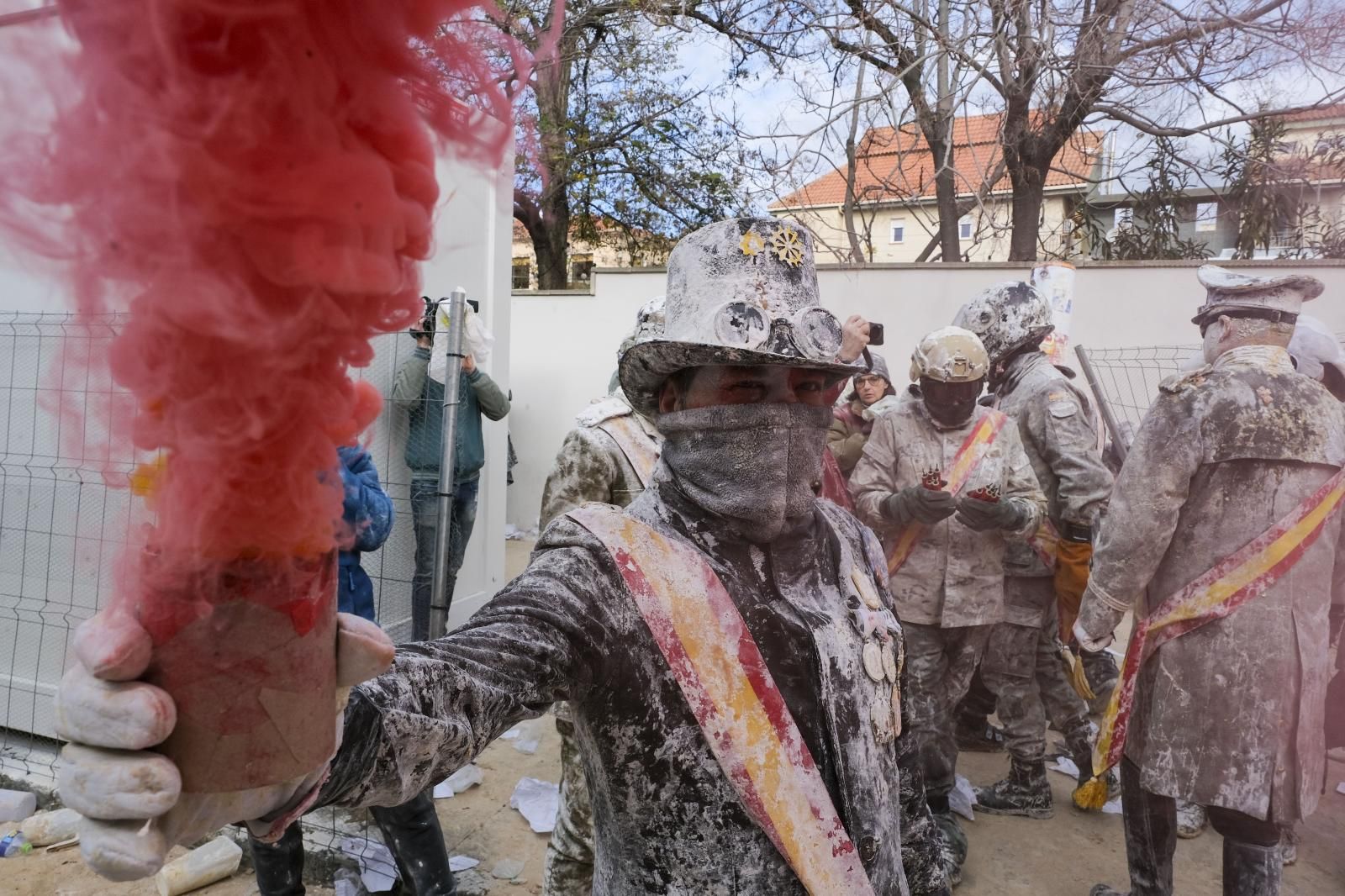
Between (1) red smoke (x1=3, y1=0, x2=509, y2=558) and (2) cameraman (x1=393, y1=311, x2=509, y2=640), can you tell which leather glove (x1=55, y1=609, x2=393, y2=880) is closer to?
(1) red smoke (x1=3, y1=0, x2=509, y2=558)

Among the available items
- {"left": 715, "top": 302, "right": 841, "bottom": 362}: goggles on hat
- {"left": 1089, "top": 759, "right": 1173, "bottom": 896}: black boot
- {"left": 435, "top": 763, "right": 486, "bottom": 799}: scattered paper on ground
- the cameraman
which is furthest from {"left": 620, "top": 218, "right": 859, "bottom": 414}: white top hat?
{"left": 435, "top": 763, "right": 486, "bottom": 799}: scattered paper on ground

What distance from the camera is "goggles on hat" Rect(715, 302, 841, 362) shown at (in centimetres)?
162

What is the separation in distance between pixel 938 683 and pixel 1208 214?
36.0 ft

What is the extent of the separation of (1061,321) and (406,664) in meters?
6.90

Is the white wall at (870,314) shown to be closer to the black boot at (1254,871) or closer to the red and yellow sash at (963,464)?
the red and yellow sash at (963,464)

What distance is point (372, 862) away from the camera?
3623mm

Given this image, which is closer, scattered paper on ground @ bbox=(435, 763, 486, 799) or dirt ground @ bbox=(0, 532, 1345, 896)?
dirt ground @ bbox=(0, 532, 1345, 896)

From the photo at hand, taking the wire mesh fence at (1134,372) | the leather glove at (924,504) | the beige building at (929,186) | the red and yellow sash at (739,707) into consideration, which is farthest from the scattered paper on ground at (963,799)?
the beige building at (929,186)

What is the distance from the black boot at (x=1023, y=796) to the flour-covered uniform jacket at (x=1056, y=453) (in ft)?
2.65

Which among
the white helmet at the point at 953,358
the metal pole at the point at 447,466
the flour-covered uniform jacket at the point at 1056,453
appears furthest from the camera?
the flour-covered uniform jacket at the point at 1056,453

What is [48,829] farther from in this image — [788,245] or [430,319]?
[788,245]

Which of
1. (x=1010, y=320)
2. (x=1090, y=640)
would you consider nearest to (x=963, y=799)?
(x=1090, y=640)

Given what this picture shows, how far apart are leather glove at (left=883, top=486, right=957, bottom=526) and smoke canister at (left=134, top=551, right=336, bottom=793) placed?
10.7 feet

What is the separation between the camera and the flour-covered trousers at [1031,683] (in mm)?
4418
